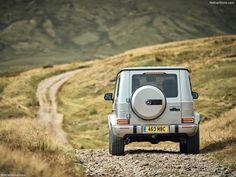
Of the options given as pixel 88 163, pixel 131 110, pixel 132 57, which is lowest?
pixel 88 163

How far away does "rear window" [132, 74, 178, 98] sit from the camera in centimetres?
1534

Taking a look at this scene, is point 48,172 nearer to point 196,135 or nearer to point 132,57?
point 196,135

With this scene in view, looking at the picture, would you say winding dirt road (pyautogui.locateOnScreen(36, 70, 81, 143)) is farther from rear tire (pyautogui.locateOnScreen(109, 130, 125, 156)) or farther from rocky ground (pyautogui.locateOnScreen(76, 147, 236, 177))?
rocky ground (pyautogui.locateOnScreen(76, 147, 236, 177))

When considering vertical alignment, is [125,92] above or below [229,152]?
above

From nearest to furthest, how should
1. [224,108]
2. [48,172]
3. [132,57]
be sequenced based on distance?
[48,172], [224,108], [132,57]

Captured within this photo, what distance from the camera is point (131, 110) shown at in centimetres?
1519

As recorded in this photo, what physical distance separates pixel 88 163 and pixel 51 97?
43.0 meters

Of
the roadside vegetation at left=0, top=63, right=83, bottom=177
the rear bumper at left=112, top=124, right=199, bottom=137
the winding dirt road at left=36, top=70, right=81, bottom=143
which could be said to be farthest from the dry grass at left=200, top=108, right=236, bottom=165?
the winding dirt road at left=36, top=70, right=81, bottom=143

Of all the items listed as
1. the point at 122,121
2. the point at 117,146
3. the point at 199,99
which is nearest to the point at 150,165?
the point at 122,121

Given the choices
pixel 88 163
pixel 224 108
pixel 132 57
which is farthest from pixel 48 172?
pixel 132 57

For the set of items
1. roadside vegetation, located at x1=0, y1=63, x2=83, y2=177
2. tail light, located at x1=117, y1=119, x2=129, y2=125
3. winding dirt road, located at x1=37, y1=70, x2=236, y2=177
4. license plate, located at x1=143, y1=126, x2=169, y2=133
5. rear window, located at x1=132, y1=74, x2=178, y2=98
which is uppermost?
Result: rear window, located at x1=132, y1=74, x2=178, y2=98

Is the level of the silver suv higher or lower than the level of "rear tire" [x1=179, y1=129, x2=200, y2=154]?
higher

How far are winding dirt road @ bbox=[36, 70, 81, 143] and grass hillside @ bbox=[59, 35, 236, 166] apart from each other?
2.19 feet

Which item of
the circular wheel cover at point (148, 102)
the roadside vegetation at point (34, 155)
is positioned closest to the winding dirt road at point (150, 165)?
the roadside vegetation at point (34, 155)
